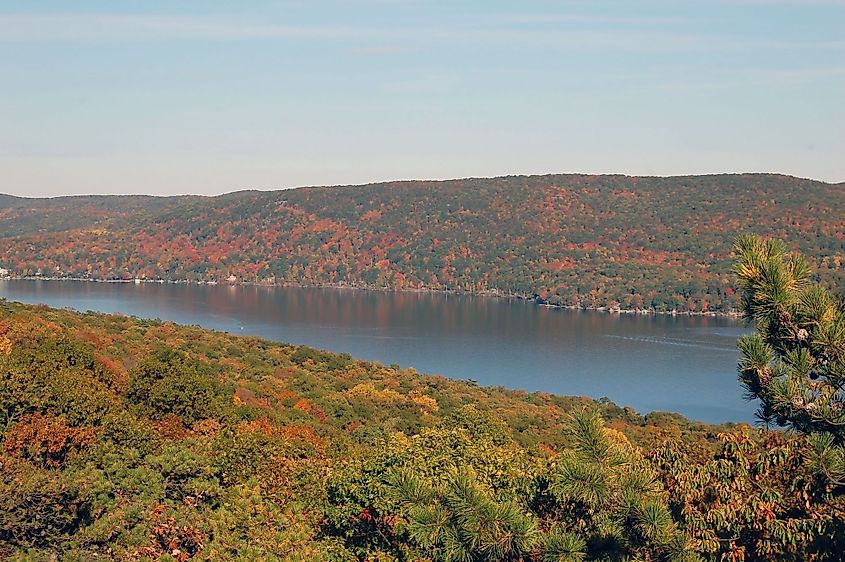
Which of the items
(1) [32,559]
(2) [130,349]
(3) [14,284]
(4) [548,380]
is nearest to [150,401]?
(1) [32,559]

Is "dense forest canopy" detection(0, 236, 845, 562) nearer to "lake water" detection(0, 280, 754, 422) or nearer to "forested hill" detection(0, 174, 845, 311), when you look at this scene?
"lake water" detection(0, 280, 754, 422)

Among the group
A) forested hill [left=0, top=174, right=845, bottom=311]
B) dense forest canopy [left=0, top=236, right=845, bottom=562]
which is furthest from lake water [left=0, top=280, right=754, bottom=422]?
dense forest canopy [left=0, top=236, right=845, bottom=562]

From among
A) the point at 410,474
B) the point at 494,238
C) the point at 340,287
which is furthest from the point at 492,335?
the point at 410,474

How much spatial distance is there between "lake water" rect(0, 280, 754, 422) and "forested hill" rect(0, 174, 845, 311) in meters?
13.4

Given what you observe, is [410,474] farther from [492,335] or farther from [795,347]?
[492,335]

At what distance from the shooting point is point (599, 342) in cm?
8581

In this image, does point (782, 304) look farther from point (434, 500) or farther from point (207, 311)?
point (207, 311)

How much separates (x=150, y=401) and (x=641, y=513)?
1426 centimetres

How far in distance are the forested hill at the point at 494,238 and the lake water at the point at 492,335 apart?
13.4 meters

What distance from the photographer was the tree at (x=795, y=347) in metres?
6.02

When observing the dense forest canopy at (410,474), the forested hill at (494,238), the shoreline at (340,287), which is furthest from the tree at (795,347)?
the forested hill at (494,238)

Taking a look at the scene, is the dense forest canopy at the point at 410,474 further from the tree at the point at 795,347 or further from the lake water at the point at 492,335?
the lake water at the point at 492,335

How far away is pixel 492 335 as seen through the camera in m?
90.1

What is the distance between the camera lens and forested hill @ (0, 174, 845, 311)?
13375cm
